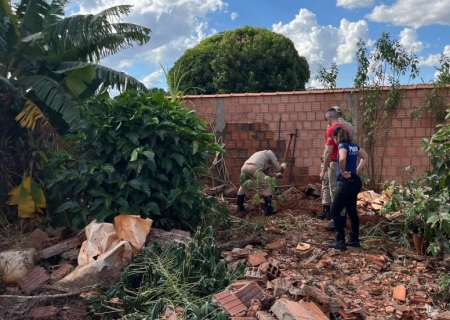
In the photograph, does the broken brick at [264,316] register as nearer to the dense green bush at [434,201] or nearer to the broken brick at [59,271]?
the dense green bush at [434,201]

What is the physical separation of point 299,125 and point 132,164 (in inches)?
182

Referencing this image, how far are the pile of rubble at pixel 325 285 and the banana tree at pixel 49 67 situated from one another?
3124 millimetres

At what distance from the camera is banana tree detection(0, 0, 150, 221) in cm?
701

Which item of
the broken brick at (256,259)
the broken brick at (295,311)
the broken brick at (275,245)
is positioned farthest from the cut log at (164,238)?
the broken brick at (295,311)

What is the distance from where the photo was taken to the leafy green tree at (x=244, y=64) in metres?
15.8

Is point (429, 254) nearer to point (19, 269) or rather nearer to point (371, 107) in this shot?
point (371, 107)

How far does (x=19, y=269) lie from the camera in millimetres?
5938

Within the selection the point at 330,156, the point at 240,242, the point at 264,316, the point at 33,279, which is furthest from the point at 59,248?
the point at 330,156

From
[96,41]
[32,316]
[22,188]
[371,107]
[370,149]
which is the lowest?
[32,316]

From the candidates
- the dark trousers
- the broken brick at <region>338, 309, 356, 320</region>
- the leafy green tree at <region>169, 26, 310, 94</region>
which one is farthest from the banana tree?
the leafy green tree at <region>169, 26, 310, 94</region>

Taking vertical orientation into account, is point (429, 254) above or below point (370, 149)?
below

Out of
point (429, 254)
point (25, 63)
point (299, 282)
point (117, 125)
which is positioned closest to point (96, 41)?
point (25, 63)

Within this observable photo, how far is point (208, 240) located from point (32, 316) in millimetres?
1856

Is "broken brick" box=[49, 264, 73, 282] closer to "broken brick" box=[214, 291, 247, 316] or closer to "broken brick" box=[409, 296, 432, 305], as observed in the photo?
"broken brick" box=[214, 291, 247, 316]
